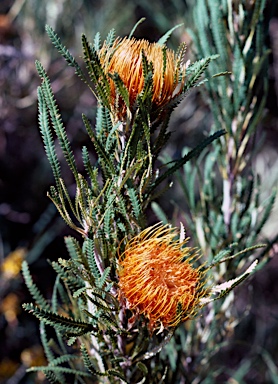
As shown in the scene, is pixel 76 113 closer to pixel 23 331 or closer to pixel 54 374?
pixel 23 331

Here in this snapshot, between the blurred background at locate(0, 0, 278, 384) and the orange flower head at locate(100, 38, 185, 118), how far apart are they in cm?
86

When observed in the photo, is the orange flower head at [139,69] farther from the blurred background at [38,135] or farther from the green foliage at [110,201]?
the blurred background at [38,135]

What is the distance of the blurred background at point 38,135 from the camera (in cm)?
141

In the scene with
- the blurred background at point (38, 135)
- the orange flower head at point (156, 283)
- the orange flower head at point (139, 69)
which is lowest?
the orange flower head at point (156, 283)

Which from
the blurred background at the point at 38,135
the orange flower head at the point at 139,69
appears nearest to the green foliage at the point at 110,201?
the orange flower head at the point at 139,69

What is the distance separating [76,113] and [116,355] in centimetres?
141

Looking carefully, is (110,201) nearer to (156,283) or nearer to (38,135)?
(156,283)

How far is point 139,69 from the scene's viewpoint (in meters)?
0.43

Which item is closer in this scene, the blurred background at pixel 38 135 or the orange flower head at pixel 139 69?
the orange flower head at pixel 139 69

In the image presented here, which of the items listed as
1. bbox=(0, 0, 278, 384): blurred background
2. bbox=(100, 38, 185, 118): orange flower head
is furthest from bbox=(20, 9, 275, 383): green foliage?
bbox=(0, 0, 278, 384): blurred background

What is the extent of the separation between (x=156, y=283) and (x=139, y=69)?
0.19m

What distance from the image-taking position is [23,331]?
1.54m

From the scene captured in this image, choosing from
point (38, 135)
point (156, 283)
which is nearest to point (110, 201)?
point (156, 283)

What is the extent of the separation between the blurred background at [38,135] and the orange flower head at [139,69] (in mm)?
857
